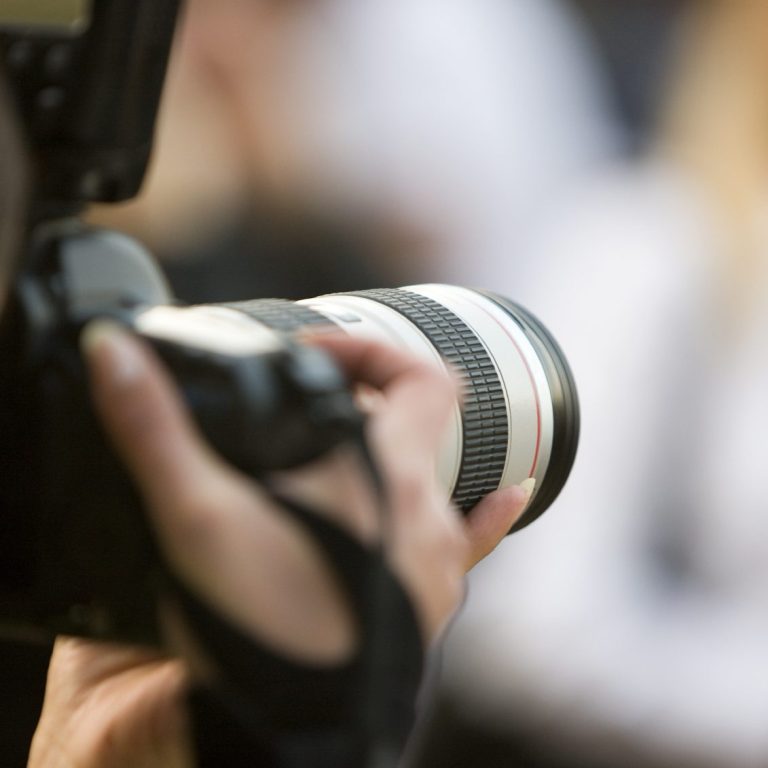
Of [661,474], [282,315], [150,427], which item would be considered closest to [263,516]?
[150,427]

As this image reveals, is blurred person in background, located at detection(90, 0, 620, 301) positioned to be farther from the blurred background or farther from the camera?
the camera

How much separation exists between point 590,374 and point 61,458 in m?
0.81

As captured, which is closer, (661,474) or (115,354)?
(115,354)

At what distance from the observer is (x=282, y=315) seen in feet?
2.28

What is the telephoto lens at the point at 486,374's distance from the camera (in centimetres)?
79

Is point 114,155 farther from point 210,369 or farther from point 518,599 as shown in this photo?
point 518,599

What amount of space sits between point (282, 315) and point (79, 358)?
0.52 ft

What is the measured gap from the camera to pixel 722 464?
1.25 metres

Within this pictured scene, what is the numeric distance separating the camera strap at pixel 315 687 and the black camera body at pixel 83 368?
37mm

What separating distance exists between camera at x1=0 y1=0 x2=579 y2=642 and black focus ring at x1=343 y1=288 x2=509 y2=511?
21 cm

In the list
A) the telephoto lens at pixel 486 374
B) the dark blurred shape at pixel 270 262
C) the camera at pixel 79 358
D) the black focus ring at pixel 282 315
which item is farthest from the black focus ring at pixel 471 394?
the dark blurred shape at pixel 270 262

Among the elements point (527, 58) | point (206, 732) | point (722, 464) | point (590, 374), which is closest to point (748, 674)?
point (722, 464)

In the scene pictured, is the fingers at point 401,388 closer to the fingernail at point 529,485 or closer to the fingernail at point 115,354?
the fingernail at point 115,354

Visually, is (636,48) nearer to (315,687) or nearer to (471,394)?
(471,394)
